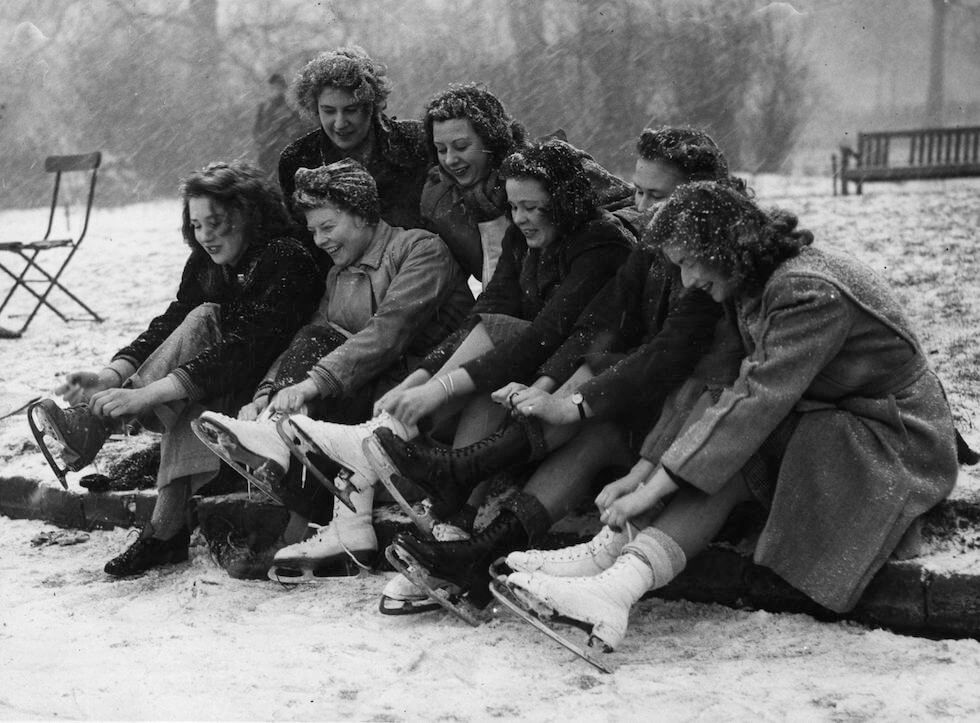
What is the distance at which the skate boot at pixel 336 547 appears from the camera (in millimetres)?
3514

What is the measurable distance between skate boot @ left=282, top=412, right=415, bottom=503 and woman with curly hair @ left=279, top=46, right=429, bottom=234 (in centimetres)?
105

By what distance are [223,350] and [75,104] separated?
788 cm

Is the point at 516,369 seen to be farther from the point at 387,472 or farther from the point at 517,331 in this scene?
the point at 387,472

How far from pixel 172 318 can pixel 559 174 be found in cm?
164

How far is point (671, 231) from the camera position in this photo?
2.81 m

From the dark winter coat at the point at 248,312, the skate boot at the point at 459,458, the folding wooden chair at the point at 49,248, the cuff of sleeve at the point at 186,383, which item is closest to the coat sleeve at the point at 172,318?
the dark winter coat at the point at 248,312

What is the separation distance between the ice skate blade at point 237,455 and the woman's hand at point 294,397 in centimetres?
20

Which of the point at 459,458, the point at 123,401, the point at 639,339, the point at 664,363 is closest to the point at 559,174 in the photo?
the point at 639,339

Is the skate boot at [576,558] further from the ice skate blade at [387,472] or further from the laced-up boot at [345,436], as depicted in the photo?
the laced-up boot at [345,436]

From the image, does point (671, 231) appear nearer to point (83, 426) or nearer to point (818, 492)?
point (818, 492)

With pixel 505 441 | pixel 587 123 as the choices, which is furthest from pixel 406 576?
pixel 587 123

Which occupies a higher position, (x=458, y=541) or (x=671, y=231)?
(x=671, y=231)

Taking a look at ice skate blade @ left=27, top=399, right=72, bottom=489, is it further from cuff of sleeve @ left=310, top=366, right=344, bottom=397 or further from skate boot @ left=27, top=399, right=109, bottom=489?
cuff of sleeve @ left=310, top=366, right=344, bottom=397

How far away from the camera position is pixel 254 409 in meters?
3.65
